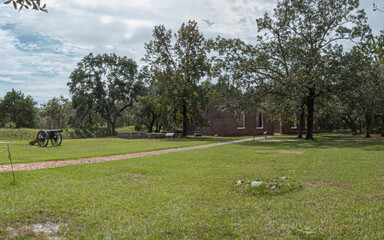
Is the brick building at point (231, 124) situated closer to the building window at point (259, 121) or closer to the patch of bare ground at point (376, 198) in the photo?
the building window at point (259, 121)

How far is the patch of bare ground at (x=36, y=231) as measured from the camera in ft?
11.5

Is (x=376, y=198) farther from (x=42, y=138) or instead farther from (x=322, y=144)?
(x=42, y=138)

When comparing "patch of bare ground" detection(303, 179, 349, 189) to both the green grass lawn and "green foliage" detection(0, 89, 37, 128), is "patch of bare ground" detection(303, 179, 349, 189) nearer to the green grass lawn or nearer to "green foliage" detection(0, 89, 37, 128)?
the green grass lawn

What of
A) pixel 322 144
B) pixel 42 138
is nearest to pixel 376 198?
pixel 322 144

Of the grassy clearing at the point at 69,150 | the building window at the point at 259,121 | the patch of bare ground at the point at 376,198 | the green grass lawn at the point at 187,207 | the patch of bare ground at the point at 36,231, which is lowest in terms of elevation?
the grassy clearing at the point at 69,150

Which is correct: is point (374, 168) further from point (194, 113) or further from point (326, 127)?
point (326, 127)

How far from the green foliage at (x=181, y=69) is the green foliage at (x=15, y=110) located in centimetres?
3193

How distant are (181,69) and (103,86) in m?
15.5

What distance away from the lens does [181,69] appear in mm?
31062

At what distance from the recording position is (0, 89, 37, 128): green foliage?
1976 inches

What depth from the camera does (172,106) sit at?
1226 inches

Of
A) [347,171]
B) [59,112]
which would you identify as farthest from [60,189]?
[59,112]

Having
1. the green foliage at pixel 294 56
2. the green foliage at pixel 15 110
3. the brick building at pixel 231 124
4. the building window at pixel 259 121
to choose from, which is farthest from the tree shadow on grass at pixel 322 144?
the green foliage at pixel 15 110

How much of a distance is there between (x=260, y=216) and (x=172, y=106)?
1074 inches
